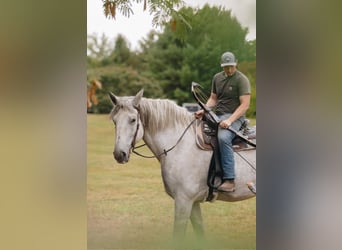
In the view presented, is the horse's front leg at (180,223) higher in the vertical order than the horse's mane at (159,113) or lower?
lower

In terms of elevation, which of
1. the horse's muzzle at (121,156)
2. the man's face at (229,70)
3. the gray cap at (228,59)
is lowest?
the horse's muzzle at (121,156)

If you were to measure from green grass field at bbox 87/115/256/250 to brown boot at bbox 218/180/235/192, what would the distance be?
6cm

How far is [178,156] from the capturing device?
2.28 meters

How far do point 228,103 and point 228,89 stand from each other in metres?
0.06

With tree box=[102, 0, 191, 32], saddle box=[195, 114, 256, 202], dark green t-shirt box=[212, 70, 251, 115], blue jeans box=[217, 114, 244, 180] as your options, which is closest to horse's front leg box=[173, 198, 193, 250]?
saddle box=[195, 114, 256, 202]

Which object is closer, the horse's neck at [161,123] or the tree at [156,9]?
the tree at [156,9]

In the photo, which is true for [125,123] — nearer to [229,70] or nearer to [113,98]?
[113,98]

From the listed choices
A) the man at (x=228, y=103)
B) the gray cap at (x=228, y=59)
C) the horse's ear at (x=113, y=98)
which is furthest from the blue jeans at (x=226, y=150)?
the horse's ear at (x=113, y=98)

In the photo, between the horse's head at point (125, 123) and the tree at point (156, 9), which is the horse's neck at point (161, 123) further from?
the tree at point (156, 9)

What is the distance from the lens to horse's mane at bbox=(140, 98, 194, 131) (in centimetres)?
224

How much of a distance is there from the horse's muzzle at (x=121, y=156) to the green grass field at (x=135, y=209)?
19 millimetres

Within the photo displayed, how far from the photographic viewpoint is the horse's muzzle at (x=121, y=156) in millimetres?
2221
